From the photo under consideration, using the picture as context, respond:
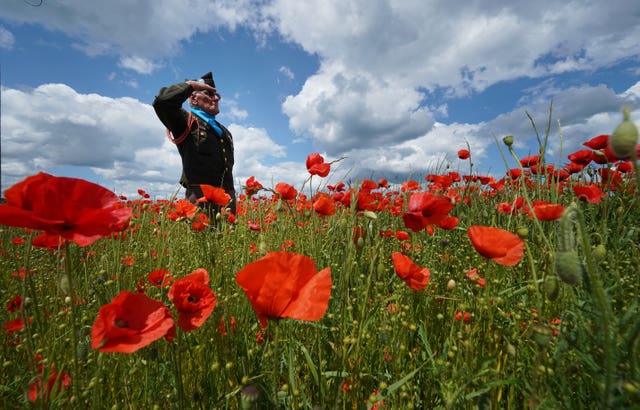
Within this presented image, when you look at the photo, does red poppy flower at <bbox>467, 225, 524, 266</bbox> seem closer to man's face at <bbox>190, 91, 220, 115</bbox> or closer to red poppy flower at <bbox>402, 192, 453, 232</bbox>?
red poppy flower at <bbox>402, 192, 453, 232</bbox>

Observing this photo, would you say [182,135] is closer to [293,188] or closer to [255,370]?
[293,188]

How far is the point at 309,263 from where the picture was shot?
2.94ft

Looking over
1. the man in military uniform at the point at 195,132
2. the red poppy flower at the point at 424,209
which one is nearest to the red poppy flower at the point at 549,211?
the red poppy flower at the point at 424,209

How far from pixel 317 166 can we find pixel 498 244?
149 centimetres

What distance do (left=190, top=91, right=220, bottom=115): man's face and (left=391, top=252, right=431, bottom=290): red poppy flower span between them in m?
5.26

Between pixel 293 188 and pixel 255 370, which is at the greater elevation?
pixel 293 188

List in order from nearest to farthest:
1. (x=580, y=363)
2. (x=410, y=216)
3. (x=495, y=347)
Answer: (x=580, y=363) → (x=495, y=347) → (x=410, y=216)

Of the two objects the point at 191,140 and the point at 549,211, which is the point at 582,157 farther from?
the point at 191,140

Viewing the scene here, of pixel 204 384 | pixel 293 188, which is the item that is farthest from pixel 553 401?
pixel 293 188

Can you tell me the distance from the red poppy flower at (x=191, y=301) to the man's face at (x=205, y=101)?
5.18 meters

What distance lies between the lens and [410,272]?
138 centimetres

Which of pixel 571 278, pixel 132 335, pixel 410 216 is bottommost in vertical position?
pixel 132 335

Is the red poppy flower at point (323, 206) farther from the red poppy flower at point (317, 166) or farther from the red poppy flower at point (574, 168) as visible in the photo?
the red poppy flower at point (574, 168)

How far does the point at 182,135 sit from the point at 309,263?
4.79m
